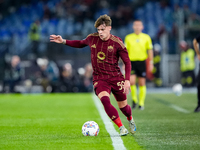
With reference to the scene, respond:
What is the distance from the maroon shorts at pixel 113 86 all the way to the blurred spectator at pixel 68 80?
46.7ft

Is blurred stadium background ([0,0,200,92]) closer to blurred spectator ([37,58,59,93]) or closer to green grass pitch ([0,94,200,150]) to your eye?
blurred spectator ([37,58,59,93])

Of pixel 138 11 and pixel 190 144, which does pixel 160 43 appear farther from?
pixel 190 144

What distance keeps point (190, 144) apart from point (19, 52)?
17.1 metres

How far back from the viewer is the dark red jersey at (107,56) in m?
→ 5.84

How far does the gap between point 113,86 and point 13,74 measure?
Result: 1405 cm

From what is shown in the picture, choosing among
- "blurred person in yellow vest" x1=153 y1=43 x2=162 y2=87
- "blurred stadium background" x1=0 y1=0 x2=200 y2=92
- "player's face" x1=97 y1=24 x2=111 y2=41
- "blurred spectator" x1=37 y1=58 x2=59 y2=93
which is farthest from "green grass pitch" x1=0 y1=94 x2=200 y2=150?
"blurred person in yellow vest" x1=153 y1=43 x2=162 y2=87

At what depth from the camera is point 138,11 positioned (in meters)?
26.2

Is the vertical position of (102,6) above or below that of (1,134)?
above

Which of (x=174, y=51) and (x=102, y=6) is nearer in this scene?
(x=174, y=51)

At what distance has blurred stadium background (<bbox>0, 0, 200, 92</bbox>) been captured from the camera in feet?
68.7

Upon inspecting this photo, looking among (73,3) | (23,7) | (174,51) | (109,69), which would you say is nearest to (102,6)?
(73,3)

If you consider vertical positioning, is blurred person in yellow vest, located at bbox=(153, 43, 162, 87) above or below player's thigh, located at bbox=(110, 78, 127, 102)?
below

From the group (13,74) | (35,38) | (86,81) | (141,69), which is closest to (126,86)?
(141,69)

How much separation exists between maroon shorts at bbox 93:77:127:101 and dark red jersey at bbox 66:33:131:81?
6 centimetres
